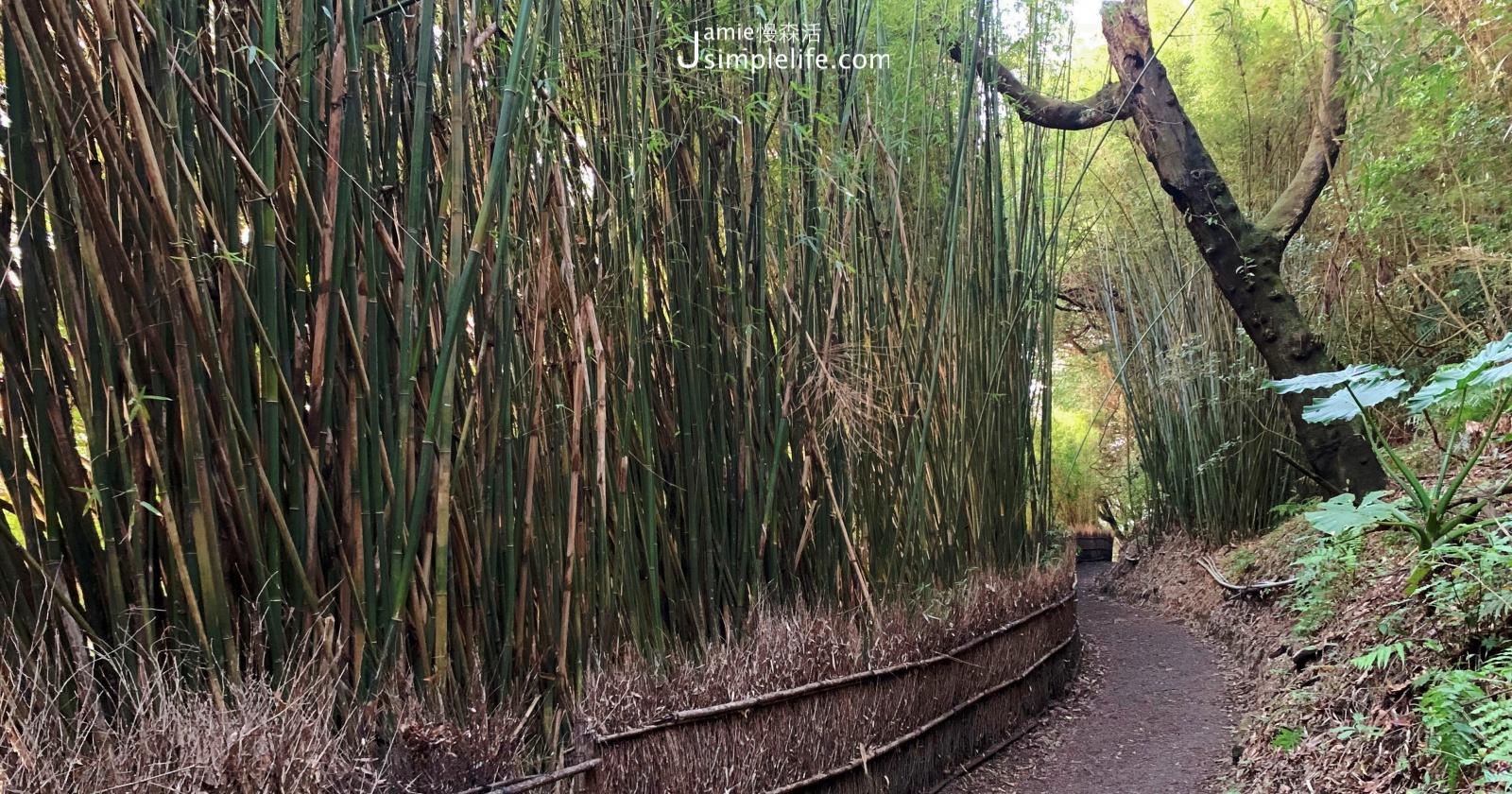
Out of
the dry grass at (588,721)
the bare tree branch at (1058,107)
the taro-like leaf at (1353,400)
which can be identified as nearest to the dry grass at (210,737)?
the dry grass at (588,721)

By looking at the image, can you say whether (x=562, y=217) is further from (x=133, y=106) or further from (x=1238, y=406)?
(x=1238, y=406)

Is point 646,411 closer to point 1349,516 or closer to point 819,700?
point 819,700

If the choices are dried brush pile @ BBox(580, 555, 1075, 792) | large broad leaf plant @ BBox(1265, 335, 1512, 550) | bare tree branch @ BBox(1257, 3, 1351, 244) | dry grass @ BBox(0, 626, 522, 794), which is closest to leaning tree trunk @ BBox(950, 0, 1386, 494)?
bare tree branch @ BBox(1257, 3, 1351, 244)

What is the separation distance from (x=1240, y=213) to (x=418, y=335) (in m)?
3.92

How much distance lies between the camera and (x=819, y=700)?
2.02 m

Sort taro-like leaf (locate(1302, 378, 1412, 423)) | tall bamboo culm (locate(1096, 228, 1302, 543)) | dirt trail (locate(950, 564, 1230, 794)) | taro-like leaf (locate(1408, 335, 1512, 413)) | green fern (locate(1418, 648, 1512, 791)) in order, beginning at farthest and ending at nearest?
tall bamboo culm (locate(1096, 228, 1302, 543))
dirt trail (locate(950, 564, 1230, 794))
taro-like leaf (locate(1302, 378, 1412, 423))
taro-like leaf (locate(1408, 335, 1512, 413))
green fern (locate(1418, 648, 1512, 791))

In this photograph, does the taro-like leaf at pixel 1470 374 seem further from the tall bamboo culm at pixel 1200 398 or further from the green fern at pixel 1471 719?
the tall bamboo culm at pixel 1200 398

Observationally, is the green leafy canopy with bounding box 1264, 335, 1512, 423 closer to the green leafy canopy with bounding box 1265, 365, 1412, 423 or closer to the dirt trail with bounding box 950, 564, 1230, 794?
the green leafy canopy with bounding box 1265, 365, 1412, 423

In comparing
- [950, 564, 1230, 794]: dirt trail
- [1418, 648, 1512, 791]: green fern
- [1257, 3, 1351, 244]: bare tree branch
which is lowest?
[950, 564, 1230, 794]: dirt trail

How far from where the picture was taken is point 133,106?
3.05 ft

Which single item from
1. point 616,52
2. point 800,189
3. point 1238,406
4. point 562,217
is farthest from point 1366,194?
point 562,217

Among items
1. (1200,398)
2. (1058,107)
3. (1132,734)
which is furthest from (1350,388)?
(1200,398)

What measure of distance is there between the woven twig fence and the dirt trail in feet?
0.44

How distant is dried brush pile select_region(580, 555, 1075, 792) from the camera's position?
1.59 meters
